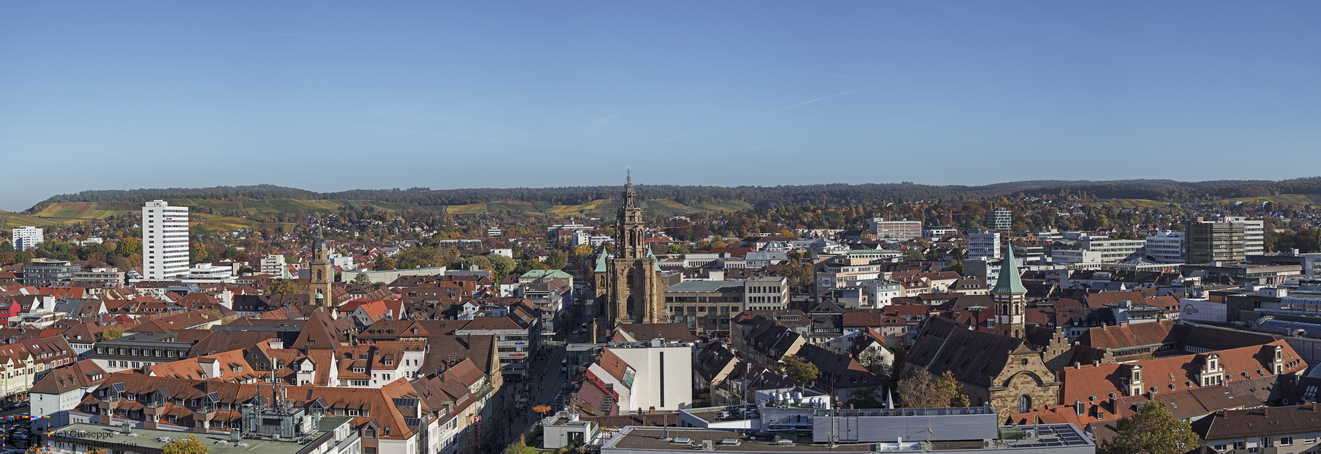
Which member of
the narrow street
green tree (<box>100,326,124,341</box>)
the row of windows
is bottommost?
the narrow street

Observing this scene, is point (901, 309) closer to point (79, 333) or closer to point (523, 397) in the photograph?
point (523, 397)

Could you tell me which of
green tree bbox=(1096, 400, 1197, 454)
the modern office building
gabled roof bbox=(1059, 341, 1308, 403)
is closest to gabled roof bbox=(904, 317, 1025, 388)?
gabled roof bbox=(1059, 341, 1308, 403)

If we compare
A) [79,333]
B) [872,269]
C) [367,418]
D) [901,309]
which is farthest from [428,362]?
[872,269]

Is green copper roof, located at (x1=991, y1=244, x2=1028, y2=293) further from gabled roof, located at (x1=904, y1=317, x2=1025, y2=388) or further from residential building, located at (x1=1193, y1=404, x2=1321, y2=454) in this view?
residential building, located at (x1=1193, y1=404, x2=1321, y2=454)

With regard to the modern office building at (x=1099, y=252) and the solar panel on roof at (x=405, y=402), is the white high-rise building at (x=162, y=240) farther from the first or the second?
the solar panel on roof at (x=405, y=402)

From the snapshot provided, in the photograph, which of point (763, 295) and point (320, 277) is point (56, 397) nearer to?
point (320, 277)

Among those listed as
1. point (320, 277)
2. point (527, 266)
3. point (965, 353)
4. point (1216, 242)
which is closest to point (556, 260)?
point (527, 266)
